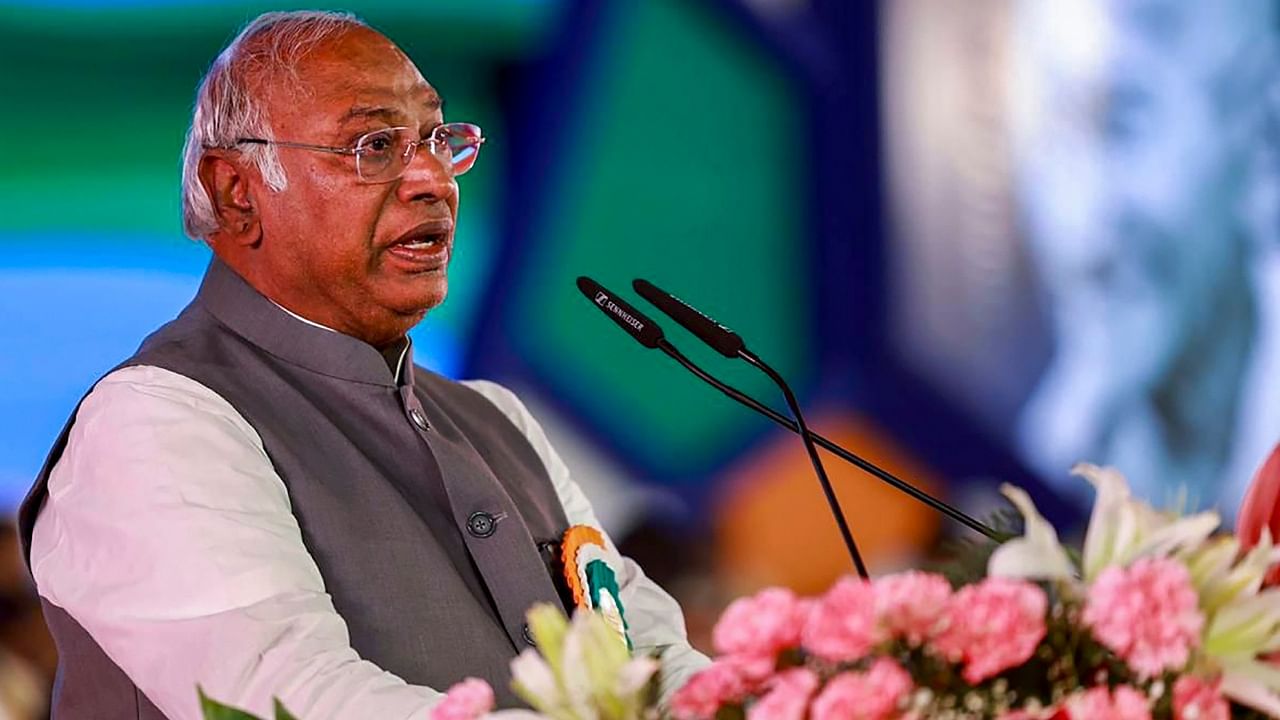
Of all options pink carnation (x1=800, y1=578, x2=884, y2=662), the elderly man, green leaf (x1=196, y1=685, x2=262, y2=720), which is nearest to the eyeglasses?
the elderly man

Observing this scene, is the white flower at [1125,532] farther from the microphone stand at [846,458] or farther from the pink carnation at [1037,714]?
the microphone stand at [846,458]

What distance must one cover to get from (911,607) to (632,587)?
1.28 meters

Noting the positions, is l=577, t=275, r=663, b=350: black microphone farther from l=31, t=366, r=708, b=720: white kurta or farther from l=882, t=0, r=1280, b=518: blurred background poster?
l=882, t=0, r=1280, b=518: blurred background poster

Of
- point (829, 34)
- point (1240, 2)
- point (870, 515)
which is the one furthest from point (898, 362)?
point (1240, 2)

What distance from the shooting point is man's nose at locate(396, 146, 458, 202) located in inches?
80.8

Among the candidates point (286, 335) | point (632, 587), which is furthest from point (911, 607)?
point (632, 587)

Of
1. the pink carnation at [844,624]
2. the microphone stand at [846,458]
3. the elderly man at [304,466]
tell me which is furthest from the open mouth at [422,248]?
the pink carnation at [844,624]

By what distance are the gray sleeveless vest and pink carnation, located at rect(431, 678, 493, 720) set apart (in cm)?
78

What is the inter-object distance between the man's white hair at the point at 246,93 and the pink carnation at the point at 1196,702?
4.32 feet

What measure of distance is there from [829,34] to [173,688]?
8.59 feet

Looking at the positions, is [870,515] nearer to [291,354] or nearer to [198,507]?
[291,354]

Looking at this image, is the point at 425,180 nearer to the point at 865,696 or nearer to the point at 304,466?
the point at 304,466

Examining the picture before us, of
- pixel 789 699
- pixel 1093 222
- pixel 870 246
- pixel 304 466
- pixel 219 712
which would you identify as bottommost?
pixel 219 712

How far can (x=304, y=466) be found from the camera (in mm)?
1856
